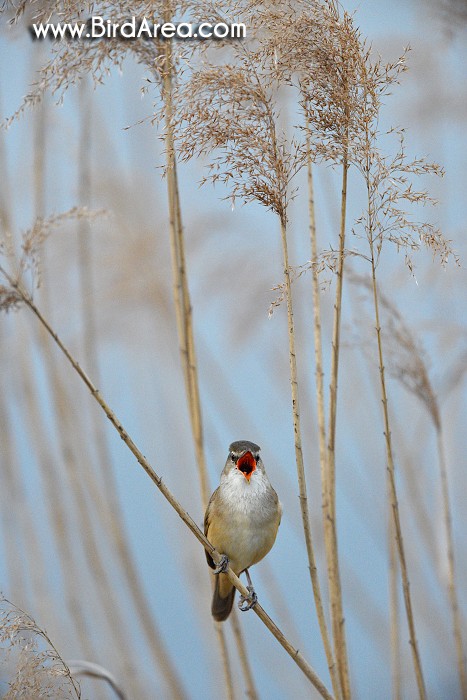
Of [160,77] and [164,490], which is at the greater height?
[160,77]

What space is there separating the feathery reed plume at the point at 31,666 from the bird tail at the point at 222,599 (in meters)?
0.67

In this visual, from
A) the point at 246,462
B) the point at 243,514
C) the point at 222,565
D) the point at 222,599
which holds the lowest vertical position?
the point at 222,599

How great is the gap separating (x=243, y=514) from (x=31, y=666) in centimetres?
62

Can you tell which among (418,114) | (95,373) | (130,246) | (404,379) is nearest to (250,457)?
(404,379)

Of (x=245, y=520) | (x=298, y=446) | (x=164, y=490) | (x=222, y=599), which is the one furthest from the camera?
(x=222, y=599)

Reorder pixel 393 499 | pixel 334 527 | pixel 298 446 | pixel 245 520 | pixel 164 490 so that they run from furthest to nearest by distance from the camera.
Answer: pixel 245 520 < pixel 334 527 < pixel 393 499 < pixel 298 446 < pixel 164 490

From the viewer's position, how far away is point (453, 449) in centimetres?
364

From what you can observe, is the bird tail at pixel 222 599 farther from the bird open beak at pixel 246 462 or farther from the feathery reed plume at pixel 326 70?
the feathery reed plume at pixel 326 70

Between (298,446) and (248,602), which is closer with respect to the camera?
(298,446)

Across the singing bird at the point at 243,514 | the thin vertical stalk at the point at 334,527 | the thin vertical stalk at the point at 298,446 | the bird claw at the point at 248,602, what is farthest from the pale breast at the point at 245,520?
the thin vertical stalk at the point at 298,446

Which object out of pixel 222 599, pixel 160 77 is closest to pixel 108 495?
pixel 222 599

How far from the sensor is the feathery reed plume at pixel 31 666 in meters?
1.35

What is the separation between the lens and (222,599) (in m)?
2.11

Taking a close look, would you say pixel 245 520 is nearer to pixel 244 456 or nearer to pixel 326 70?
pixel 244 456
